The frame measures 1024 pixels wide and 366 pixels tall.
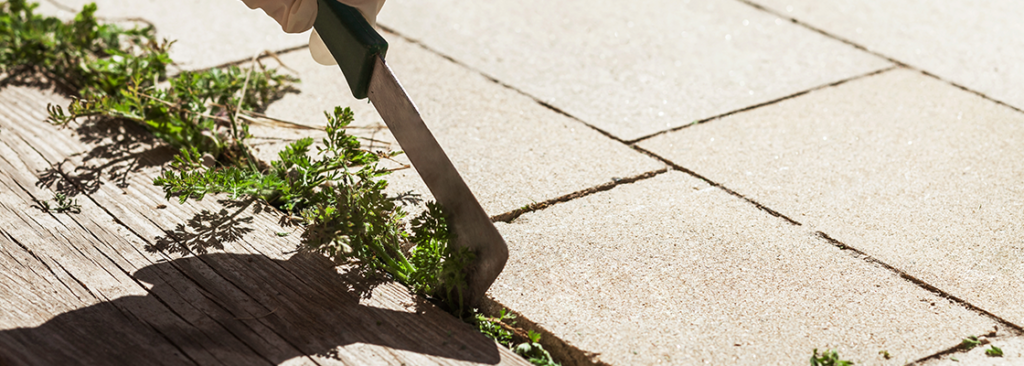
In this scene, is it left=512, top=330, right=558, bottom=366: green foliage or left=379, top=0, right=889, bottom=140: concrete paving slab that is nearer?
left=512, top=330, right=558, bottom=366: green foliage

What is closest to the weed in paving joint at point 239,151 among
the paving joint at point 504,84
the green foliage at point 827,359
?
the green foliage at point 827,359

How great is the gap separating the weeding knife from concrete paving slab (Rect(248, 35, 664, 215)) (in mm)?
485

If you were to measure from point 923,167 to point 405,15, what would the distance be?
2.43 metres

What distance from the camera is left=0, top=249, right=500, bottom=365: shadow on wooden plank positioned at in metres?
1.96

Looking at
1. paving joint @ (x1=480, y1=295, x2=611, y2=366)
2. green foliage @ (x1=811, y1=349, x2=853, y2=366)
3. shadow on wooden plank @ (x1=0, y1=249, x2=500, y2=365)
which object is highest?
shadow on wooden plank @ (x1=0, y1=249, x2=500, y2=365)

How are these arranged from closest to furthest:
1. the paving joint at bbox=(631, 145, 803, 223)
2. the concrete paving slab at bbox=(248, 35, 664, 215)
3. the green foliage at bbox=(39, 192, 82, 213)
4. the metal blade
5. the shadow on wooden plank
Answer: the shadow on wooden plank < the metal blade < the green foliage at bbox=(39, 192, 82, 213) < the paving joint at bbox=(631, 145, 803, 223) < the concrete paving slab at bbox=(248, 35, 664, 215)

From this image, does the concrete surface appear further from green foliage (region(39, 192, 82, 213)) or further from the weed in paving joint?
green foliage (region(39, 192, 82, 213))

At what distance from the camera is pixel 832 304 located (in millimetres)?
2207

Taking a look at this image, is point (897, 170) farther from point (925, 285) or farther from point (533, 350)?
point (533, 350)

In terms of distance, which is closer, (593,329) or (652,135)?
(593,329)

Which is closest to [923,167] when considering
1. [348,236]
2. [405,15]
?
[348,236]

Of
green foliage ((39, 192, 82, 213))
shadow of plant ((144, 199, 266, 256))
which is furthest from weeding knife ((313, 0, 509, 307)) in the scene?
green foliage ((39, 192, 82, 213))

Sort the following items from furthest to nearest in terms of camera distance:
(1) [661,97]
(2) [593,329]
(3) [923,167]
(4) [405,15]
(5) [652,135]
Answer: (4) [405,15] < (1) [661,97] < (5) [652,135] < (3) [923,167] < (2) [593,329]

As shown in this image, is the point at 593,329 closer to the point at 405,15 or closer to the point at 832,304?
→ the point at 832,304
